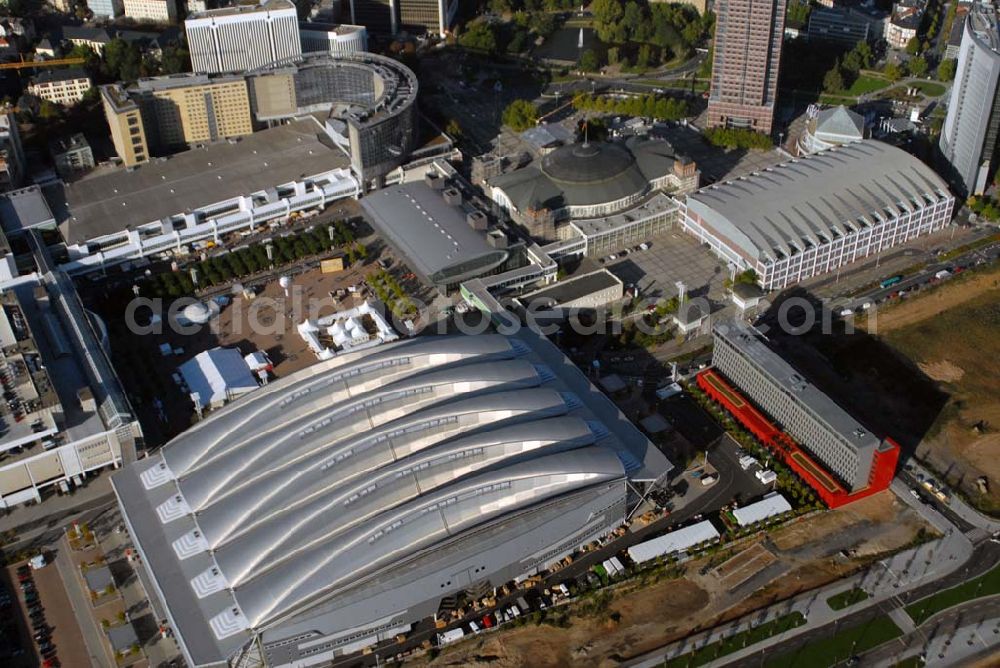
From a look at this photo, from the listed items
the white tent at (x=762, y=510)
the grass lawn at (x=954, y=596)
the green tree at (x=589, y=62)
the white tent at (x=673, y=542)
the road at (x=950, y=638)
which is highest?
the green tree at (x=589, y=62)

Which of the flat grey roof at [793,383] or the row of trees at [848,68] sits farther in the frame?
the row of trees at [848,68]

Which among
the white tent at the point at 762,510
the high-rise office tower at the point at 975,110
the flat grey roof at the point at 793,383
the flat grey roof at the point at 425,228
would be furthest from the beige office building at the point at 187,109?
the high-rise office tower at the point at 975,110

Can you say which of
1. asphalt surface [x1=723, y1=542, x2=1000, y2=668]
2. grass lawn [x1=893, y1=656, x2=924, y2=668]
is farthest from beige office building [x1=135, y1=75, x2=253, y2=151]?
grass lawn [x1=893, y1=656, x2=924, y2=668]

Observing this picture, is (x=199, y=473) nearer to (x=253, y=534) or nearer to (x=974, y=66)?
(x=253, y=534)

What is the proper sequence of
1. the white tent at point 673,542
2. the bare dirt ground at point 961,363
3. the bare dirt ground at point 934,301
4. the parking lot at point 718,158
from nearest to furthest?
the white tent at point 673,542 < the bare dirt ground at point 961,363 < the bare dirt ground at point 934,301 < the parking lot at point 718,158

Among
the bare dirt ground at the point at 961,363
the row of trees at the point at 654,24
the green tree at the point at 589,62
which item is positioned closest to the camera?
the bare dirt ground at the point at 961,363

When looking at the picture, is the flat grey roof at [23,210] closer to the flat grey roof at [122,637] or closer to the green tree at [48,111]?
the green tree at [48,111]

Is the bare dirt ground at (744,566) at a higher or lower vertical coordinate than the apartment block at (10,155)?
lower

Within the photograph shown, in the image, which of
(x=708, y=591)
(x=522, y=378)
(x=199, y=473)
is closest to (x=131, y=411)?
(x=199, y=473)
